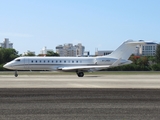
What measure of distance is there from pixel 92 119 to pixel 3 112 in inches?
132

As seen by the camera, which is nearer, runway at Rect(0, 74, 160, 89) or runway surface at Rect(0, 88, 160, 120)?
runway surface at Rect(0, 88, 160, 120)

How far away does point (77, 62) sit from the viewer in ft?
167

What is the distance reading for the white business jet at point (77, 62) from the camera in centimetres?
4831

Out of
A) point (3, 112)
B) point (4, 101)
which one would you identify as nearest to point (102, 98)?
point (4, 101)

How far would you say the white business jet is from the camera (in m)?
48.3

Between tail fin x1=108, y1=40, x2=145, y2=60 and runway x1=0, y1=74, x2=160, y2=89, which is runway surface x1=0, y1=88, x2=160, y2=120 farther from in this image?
tail fin x1=108, y1=40, x2=145, y2=60

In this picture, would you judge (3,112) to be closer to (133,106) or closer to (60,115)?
(60,115)

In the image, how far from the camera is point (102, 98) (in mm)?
16797

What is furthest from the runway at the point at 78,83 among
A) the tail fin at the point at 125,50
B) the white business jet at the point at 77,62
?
the tail fin at the point at 125,50

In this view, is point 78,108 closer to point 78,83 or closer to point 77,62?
point 78,83

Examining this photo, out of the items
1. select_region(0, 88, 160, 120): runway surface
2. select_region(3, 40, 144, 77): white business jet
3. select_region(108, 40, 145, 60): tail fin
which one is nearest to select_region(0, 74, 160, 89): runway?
select_region(0, 88, 160, 120): runway surface

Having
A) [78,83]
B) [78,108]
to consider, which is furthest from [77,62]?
[78,108]

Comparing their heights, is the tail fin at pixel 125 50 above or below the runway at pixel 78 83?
above

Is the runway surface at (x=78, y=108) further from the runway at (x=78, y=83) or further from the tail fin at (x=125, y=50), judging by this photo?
the tail fin at (x=125, y=50)
